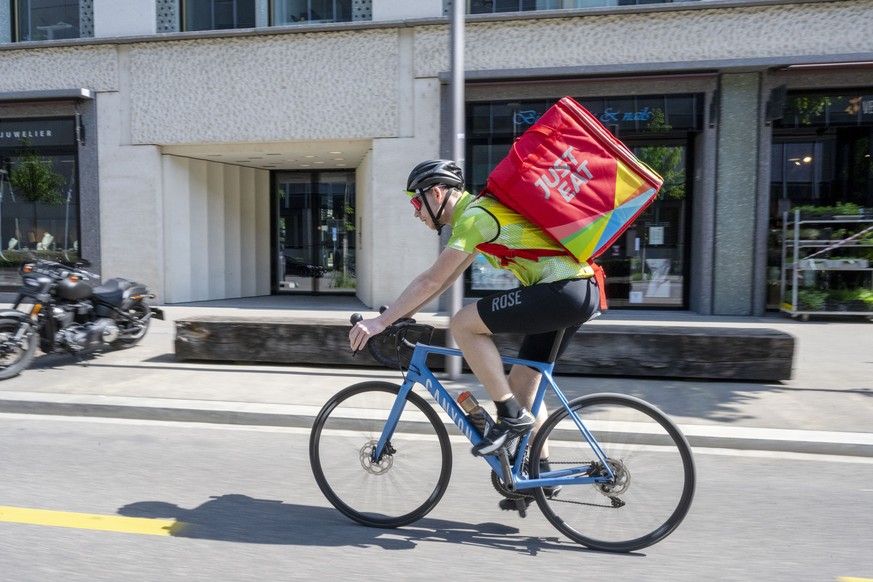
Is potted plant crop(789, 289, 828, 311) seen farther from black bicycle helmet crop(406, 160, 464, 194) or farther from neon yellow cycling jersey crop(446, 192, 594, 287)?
black bicycle helmet crop(406, 160, 464, 194)

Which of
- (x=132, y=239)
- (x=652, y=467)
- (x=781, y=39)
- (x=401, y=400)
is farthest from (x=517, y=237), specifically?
(x=132, y=239)

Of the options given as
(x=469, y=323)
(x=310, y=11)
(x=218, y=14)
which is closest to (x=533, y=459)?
(x=469, y=323)

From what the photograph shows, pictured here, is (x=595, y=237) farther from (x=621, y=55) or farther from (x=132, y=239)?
(x=132, y=239)

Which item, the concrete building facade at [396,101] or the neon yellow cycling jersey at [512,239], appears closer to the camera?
the neon yellow cycling jersey at [512,239]

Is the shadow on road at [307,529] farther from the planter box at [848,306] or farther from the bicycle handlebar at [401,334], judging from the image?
the planter box at [848,306]

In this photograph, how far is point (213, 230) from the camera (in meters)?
14.5

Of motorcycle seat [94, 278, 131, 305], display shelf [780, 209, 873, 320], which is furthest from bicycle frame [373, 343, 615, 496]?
display shelf [780, 209, 873, 320]

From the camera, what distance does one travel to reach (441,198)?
A: 3033 millimetres

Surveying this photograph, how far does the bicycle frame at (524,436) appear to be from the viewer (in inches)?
118

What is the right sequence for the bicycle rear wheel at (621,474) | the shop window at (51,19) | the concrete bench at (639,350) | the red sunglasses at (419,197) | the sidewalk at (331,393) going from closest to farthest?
the bicycle rear wheel at (621,474) < the red sunglasses at (419,197) < the sidewalk at (331,393) < the concrete bench at (639,350) < the shop window at (51,19)

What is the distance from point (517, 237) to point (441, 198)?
41cm

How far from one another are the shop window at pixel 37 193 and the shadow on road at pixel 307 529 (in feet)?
37.8

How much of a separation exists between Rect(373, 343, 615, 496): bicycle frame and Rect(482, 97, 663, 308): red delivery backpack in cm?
65

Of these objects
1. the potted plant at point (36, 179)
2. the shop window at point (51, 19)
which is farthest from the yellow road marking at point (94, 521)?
the shop window at point (51, 19)
